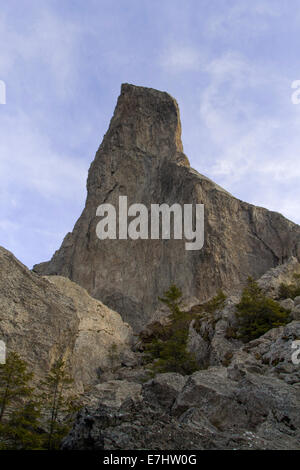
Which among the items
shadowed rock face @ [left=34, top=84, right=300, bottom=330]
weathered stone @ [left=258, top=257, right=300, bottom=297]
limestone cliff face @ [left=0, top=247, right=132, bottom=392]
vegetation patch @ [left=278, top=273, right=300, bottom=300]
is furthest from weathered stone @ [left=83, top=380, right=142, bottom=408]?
shadowed rock face @ [left=34, top=84, right=300, bottom=330]

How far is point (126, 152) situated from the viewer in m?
79.0

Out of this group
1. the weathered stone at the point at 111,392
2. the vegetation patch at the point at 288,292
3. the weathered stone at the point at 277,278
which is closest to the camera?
the weathered stone at the point at 111,392

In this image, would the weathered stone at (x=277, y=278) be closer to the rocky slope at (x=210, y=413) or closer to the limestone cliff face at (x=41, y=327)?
the limestone cliff face at (x=41, y=327)

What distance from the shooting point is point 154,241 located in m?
67.3

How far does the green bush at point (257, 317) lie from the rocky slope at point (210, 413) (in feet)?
23.3

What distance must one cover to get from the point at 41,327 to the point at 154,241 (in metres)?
41.0

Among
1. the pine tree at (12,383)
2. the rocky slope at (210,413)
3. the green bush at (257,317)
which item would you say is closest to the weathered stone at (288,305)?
the green bush at (257,317)

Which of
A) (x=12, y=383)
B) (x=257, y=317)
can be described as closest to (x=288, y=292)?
(x=257, y=317)

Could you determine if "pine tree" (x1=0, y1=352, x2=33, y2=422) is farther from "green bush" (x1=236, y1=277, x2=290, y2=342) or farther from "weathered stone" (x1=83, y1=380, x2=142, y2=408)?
"green bush" (x1=236, y1=277, x2=290, y2=342)

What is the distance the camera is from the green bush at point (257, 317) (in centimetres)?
2658

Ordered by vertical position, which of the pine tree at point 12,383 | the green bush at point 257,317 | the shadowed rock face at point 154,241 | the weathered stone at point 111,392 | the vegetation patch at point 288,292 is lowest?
the weathered stone at point 111,392

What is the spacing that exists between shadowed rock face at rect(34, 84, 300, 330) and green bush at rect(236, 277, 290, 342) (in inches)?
1024
